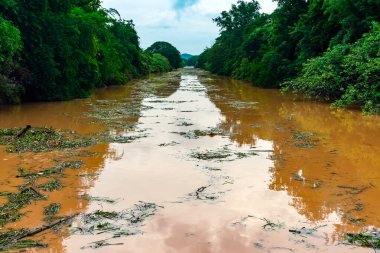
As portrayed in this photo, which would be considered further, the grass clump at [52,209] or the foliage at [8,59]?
the foliage at [8,59]

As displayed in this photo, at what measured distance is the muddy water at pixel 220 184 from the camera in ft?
19.0

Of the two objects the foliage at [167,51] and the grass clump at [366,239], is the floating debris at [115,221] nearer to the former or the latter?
the grass clump at [366,239]

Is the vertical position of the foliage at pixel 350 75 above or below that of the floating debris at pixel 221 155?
above

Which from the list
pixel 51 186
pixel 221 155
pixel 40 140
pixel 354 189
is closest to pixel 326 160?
pixel 354 189

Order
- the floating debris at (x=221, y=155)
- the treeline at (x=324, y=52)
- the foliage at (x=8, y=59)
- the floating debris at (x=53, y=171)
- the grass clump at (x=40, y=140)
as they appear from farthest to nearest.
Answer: the treeline at (x=324, y=52), the foliage at (x=8, y=59), the grass clump at (x=40, y=140), the floating debris at (x=221, y=155), the floating debris at (x=53, y=171)

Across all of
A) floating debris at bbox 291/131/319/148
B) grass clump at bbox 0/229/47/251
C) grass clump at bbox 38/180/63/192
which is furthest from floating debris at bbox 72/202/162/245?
floating debris at bbox 291/131/319/148

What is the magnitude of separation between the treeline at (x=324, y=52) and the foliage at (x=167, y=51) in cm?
10923

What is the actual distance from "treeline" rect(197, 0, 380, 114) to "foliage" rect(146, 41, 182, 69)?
109 meters

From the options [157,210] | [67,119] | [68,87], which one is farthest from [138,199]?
[68,87]

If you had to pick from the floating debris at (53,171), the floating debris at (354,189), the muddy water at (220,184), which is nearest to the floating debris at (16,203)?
the muddy water at (220,184)

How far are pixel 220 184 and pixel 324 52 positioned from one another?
62.8ft

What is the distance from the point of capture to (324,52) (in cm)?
2478

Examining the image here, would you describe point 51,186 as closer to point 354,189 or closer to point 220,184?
point 220,184

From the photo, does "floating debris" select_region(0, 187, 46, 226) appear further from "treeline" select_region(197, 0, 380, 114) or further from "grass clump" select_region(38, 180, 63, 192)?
"treeline" select_region(197, 0, 380, 114)
